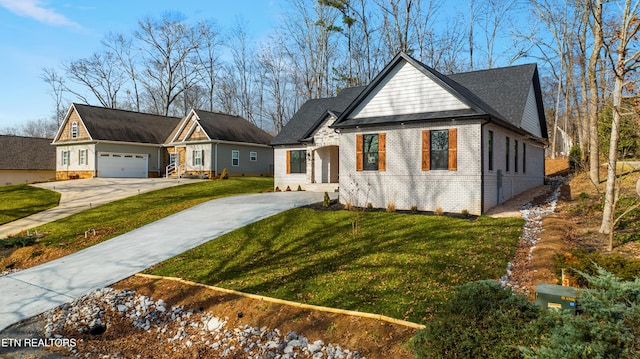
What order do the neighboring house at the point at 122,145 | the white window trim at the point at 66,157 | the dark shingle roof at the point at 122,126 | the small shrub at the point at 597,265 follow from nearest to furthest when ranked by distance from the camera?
the small shrub at the point at 597,265 < the neighboring house at the point at 122,145 < the dark shingle roof at the point at 122,126 < the white window trim at the point at 66,157

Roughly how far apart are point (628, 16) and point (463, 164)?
587 centimetres

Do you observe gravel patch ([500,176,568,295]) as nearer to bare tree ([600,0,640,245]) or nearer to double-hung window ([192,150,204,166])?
bare tree ([600,0,640,245])

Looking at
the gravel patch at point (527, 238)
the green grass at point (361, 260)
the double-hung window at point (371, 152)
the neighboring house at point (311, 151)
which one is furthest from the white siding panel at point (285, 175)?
the gravel patch at point (527, 238)

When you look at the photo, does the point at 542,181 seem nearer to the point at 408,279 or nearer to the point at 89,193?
the point at 408,279

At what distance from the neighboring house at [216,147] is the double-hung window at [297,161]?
8750 millimetres

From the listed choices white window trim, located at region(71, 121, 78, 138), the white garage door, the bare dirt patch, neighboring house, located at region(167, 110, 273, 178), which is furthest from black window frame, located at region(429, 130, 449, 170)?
white window trim, located at region(71, 121, 78, 138)

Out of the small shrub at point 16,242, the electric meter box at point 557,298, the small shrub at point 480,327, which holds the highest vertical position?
the electric meter box at point 557,298

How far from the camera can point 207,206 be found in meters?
17.1

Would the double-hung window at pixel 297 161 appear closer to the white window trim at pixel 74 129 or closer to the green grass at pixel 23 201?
the green grass at pixel 23 201

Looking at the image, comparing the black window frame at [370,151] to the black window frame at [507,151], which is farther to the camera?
the black window frame at [507,151]

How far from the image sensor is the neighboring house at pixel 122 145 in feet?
102

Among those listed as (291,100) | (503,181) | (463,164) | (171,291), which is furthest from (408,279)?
(291,100)

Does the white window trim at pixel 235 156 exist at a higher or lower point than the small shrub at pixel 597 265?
higher

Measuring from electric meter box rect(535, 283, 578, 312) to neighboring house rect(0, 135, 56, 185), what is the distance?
144ft
